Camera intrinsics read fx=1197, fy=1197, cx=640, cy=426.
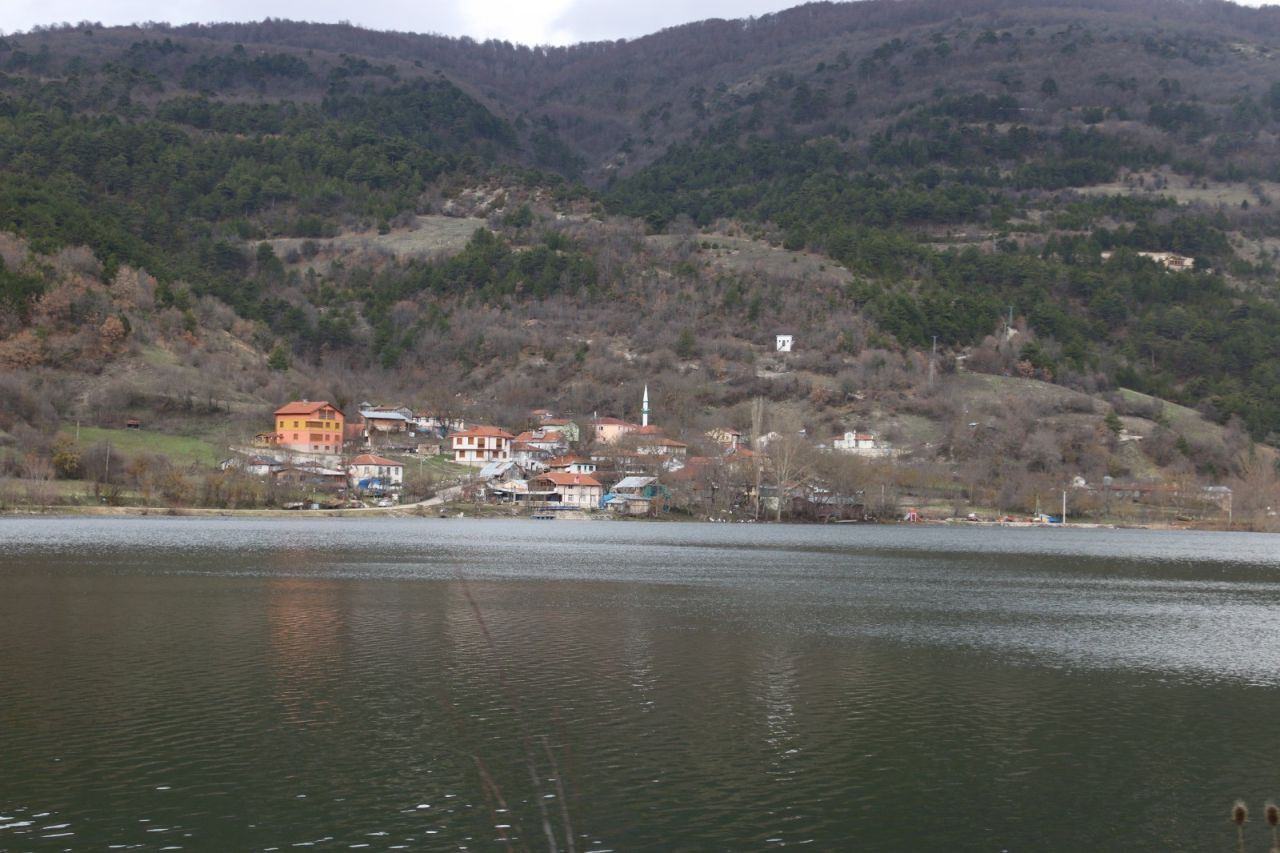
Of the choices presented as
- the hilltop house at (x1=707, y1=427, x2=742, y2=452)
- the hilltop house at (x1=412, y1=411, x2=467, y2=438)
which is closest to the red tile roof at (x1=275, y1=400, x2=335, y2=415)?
the hilltop house at (x1=412, y1=411, x2=467, y2=438)

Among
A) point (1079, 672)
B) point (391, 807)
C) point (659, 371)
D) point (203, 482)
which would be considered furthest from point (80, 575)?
point (659, 371)

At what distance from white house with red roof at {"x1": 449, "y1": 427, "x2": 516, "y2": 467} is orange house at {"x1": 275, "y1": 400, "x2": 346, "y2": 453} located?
→ 12.5m

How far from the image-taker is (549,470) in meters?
114

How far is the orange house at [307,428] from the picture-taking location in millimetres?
107500

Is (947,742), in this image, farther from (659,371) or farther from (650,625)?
(659,371)

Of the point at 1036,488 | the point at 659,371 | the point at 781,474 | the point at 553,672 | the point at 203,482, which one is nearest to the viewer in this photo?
the point at 553,672

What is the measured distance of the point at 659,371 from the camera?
5935 inches

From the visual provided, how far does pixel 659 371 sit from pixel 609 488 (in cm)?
4351

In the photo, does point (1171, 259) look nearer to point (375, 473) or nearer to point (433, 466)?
point (433, 466)

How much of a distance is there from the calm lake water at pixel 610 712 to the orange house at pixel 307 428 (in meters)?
61.2

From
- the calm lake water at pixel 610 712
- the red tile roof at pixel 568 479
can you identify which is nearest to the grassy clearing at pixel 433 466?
the red tile roof at pixel 568 479

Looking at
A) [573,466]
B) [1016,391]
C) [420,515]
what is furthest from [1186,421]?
[420,515]

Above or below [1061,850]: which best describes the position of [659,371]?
above

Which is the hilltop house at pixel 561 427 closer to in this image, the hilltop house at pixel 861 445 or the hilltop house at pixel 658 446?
the hilltop house at pixel 658 446
